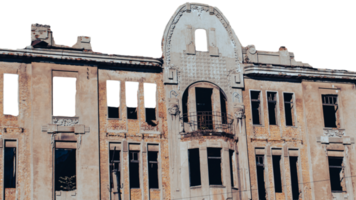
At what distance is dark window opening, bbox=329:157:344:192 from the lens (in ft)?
116

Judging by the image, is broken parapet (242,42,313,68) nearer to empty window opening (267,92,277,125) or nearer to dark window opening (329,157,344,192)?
empty window opening (267,92,277,125)

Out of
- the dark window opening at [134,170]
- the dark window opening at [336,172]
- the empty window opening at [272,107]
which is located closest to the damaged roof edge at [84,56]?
the dark window opening at [134,170]

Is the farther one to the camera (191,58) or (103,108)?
(191,58)

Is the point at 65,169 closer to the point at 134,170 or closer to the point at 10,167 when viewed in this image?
the point at 10,167

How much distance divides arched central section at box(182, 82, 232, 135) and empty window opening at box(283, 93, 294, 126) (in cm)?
398

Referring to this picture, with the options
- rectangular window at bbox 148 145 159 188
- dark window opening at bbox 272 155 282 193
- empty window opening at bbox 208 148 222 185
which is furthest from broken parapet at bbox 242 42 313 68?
rectangular window at bbox 148 145 159 188

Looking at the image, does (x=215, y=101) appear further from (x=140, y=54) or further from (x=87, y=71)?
(x=87, y=71)

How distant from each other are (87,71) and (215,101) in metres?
7.50

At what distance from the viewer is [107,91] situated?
3192 centimetres

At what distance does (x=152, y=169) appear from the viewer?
32031mm

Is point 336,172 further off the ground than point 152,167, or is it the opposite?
point 152,167

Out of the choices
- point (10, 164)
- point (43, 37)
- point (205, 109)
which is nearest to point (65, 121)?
point (10, 164)

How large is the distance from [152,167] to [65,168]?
4.68 meters

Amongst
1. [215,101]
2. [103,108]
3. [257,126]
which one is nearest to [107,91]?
[103,108]
